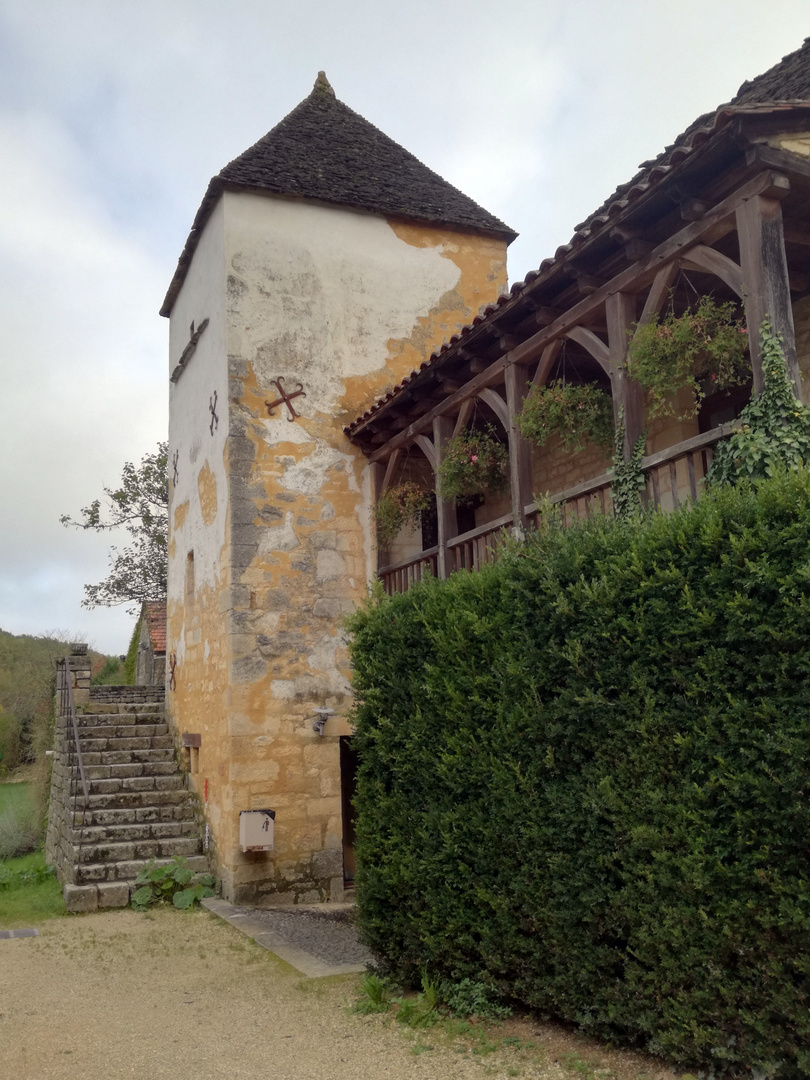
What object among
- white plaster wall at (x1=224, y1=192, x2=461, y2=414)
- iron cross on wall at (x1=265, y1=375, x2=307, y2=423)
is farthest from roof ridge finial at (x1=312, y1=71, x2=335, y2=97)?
iron cross on wall at (x1=265, y1=375, x2=307, y2=423)

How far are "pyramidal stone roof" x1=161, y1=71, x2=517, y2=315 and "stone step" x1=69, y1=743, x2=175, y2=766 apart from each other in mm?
6082

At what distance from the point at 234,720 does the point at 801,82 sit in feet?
24.1

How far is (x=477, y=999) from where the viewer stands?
15.7 ft

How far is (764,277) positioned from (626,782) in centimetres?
281

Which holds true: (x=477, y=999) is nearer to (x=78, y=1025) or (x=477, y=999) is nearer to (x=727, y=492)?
(x=78, y=1025)

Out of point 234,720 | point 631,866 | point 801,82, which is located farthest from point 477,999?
point 801,82

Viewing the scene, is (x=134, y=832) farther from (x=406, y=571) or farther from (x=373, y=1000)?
(x=373, y=1000)

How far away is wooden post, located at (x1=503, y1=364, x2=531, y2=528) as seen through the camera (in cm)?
708

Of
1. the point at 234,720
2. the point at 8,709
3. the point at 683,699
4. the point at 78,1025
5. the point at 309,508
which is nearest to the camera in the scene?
the point at 683,699

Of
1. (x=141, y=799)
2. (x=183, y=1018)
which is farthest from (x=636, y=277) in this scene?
(x=141, y=799)

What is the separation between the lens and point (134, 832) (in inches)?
379

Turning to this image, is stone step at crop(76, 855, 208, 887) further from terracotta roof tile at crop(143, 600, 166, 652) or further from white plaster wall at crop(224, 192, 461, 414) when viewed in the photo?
terracotta roof tile at crop(143, 600, 166, 652)

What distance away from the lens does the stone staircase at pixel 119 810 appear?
8.93m

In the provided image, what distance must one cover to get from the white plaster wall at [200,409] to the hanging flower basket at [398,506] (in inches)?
65.9
